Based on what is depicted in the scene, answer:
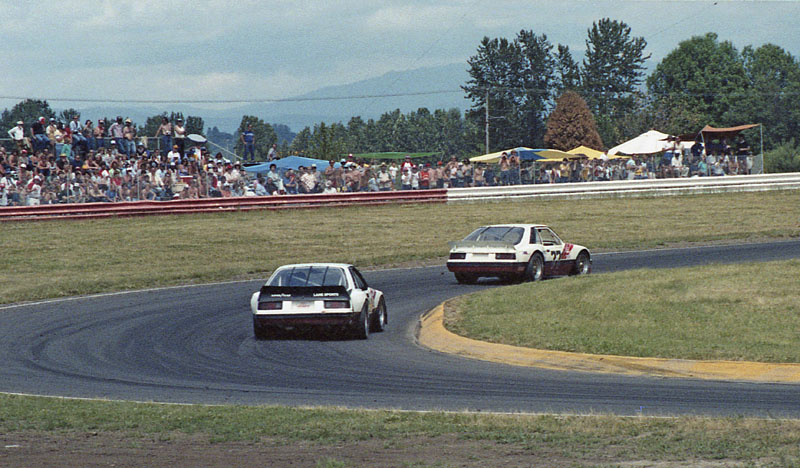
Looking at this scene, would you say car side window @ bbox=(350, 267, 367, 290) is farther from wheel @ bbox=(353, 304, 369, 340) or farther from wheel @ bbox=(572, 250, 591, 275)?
wheel @ bbox=(572, 250, 591, 275)

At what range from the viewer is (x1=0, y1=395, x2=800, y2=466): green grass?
7180 mm

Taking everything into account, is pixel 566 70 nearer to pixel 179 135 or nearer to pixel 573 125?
pixel 573 125

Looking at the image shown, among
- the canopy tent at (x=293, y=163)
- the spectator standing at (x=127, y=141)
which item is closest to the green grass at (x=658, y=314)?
the spectator standing at (x=127, y=141)

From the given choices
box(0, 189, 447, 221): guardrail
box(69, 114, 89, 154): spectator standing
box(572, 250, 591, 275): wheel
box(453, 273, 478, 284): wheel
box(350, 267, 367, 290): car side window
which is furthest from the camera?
box(69, 114, 89, 154): spectator standing

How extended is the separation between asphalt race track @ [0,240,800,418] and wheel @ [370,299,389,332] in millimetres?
154

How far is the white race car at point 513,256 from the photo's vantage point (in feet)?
67.0

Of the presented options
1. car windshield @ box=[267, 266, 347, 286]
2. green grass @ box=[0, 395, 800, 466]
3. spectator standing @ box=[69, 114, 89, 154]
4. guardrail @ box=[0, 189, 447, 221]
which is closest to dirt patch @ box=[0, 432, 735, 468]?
green grass @ box=[0, 395, 800, 466]

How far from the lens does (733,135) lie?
200ft

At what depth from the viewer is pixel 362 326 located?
14.8 metres

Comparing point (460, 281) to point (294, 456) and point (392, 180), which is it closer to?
point (294, 456)

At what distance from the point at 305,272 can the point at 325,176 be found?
21873 millimetres

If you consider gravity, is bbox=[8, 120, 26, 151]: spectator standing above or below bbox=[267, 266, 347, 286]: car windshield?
above

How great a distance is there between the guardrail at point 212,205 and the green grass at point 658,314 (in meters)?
18.6

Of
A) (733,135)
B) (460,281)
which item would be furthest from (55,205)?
(733,135)
